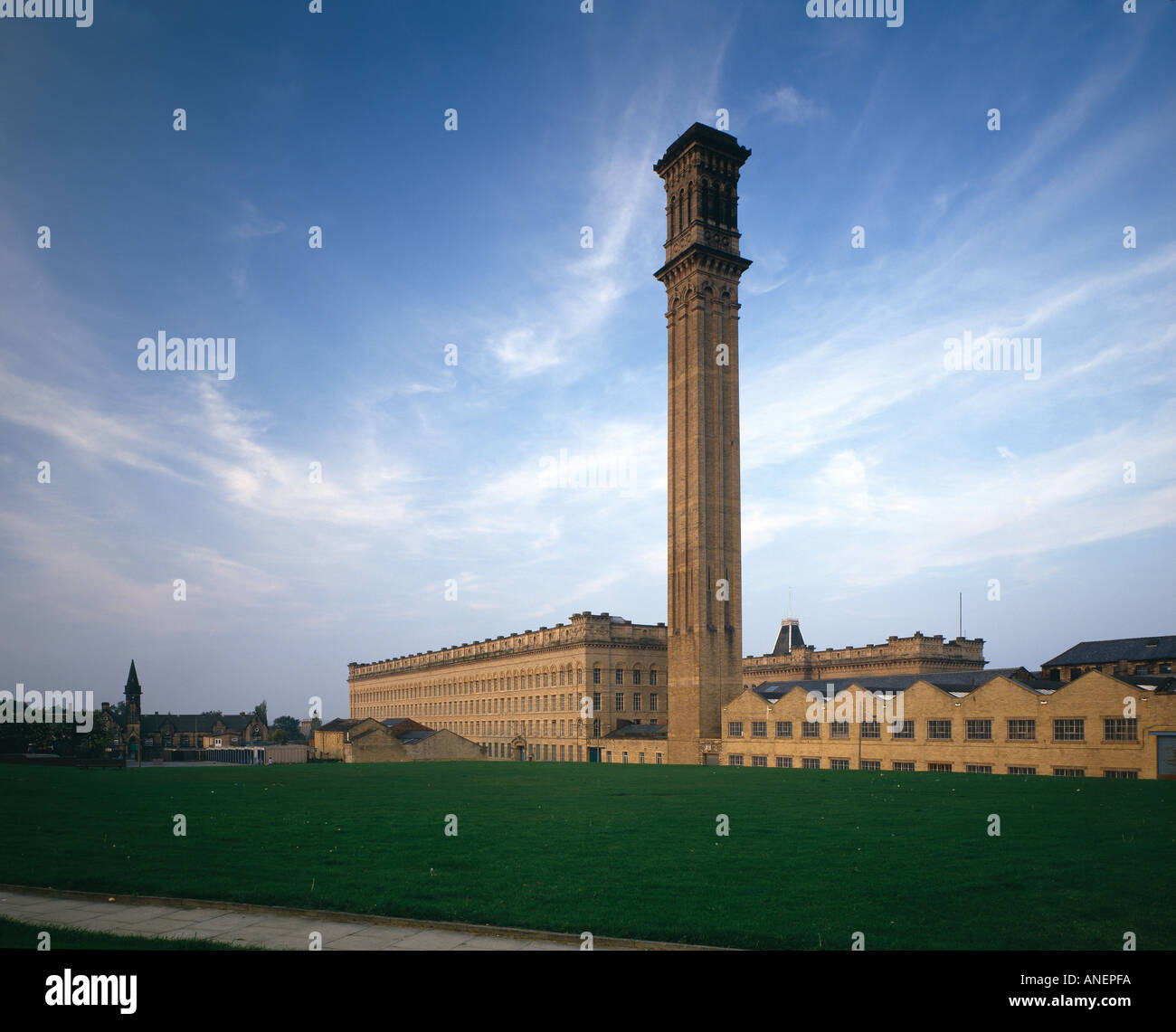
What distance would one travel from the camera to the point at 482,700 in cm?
11838

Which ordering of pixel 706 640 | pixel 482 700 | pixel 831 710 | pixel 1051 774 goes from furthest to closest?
pixel 482 700
pixel 706 640
pixel 831 710
pixel 1051 774

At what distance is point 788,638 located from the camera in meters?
121

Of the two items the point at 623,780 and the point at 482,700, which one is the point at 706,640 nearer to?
the point at 623,780

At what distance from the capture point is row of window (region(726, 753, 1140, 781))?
4769 cm

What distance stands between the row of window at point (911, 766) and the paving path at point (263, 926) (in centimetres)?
4696

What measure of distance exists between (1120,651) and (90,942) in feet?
267

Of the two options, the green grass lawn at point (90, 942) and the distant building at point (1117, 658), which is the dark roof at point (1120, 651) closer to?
the distant building at point (1117, 658)

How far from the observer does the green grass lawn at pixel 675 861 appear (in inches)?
479

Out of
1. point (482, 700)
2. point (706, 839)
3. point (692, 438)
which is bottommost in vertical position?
point (482, 700)

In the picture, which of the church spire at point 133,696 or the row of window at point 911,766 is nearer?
the row of window at point 911,766

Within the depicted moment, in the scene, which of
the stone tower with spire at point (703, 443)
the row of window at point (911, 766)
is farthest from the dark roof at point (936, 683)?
the stone tower with spire at point (703, 443)

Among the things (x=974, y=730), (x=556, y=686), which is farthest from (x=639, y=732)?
(x=974, y=730)
